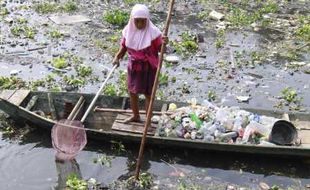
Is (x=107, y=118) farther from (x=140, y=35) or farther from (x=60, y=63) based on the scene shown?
(x=60, y=63)

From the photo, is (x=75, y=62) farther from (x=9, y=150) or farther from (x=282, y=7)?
(x=282, y=7)

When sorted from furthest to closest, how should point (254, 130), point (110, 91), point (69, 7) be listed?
point (69, 7), point (110, 91), point (254, 130)

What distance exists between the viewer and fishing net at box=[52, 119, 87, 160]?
5.77m

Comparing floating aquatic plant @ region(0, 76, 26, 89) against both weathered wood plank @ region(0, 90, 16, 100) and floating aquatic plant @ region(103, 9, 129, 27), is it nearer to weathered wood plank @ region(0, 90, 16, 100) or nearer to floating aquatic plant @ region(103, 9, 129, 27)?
weathered wood plank @ region(0, 90, 16, 100)

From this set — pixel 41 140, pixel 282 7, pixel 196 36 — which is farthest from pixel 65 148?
pixel 282 7

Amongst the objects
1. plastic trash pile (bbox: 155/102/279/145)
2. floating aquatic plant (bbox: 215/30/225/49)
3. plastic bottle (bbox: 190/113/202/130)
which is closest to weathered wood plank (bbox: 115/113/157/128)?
plastic trash pile (bbox: 155/102/279/145)

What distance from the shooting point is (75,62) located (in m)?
9.00

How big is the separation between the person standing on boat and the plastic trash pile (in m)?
0.50

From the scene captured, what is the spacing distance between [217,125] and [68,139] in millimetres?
1842

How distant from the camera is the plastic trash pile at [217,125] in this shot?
6012 millimetres

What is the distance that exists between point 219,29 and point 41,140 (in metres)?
5.63

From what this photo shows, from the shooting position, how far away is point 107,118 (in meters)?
6.69

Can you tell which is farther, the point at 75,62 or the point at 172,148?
the point at 75,62

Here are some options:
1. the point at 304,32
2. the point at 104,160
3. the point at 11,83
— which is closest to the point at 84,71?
the point at 11,83
